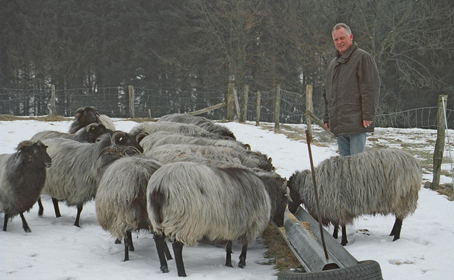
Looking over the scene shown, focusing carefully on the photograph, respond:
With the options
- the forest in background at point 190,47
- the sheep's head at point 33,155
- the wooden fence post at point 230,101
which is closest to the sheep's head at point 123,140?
the sheep's head at point 33,155

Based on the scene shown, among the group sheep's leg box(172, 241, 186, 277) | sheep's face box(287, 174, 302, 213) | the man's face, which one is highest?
the man's face

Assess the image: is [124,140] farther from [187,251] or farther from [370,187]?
[370,187]

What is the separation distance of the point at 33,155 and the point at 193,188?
2693 mm

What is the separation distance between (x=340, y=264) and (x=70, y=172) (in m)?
3.96

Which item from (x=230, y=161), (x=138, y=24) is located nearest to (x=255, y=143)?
(x=230, y=161)

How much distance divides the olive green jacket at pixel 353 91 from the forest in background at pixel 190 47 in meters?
19.4

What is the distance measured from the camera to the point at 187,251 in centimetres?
516

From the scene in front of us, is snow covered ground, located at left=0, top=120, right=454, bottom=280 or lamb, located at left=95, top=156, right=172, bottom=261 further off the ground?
lamb, located at left=95, top=156, right=172, bottom=261

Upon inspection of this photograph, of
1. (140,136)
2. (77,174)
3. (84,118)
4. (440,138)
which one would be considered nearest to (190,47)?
(84,118)

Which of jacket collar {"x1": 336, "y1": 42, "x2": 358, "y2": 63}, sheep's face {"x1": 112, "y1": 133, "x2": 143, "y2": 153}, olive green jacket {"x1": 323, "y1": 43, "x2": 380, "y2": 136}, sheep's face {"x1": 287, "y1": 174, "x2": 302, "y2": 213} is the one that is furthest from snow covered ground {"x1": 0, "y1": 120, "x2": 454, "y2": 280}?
jacket collar {"x1": 336, "y1": 42, "x2": 358, "y2": 63}

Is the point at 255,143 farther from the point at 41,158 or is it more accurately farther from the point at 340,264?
the point at 340,264

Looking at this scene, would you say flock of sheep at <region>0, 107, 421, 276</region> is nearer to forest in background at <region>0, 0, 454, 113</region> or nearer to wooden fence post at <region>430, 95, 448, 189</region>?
wooden fence post at <region>430, 95, 448, 189</region>

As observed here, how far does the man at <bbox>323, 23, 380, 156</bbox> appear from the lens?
17.2ft

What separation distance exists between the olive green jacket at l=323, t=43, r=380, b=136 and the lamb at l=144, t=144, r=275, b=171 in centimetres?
114
